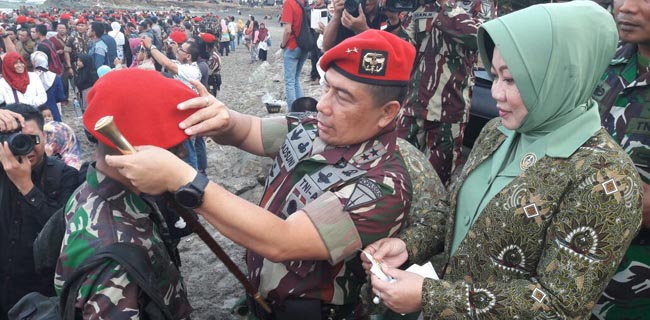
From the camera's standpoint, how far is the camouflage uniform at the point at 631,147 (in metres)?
2.03

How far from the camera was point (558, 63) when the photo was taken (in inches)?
61.1

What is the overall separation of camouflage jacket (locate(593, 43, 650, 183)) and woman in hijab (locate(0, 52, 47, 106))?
8095 mm

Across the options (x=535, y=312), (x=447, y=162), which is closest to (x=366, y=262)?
(x=535, y=312)

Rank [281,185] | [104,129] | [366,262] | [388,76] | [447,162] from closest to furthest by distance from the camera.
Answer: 1. [104,129]
2. [366,262]
3. [388,76]
4. [281,185]
5. [447,162]

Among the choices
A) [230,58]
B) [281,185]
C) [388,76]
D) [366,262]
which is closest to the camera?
[366,262]

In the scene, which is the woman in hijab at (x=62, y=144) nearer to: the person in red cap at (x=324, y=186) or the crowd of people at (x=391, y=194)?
the crowd of people at (x=391, y=194)

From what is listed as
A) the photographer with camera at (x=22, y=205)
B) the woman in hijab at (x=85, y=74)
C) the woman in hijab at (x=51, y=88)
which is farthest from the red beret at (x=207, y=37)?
the photographer with camera at (x=22, y=205)

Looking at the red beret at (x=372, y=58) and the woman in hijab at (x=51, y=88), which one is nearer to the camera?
the red beret at (x=372, y=58)

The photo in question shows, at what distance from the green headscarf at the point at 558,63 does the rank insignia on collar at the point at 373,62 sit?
43 centimetres

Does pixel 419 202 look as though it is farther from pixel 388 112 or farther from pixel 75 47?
pixel 75 47

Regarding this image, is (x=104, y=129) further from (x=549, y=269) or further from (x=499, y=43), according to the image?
(x=549, y=269)

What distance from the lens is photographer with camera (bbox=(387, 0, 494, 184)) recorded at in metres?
3.85

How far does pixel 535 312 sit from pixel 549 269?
0.48 feet

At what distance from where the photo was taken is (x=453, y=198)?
78.6 inches
